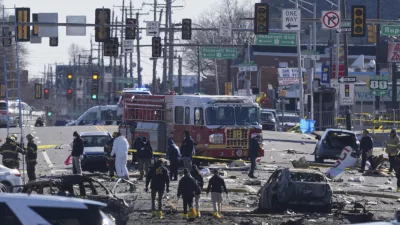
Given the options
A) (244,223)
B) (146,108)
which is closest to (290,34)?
(146,108)

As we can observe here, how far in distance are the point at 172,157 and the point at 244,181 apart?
8.76ft

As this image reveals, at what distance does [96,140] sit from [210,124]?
439cm

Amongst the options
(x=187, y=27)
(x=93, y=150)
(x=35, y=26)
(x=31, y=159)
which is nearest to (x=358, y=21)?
(x=93, y=150)

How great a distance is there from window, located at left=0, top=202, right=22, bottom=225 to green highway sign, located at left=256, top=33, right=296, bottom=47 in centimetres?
4815

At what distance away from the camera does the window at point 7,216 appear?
1057cm

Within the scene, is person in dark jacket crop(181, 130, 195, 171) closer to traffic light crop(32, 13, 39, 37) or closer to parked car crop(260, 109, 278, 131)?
traffic light crop(32, 13, 39, 37)

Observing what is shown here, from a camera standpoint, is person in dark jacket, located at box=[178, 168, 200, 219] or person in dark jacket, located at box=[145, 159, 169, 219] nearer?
person in dark jacket, located at box=[178, 168, 200, 219]

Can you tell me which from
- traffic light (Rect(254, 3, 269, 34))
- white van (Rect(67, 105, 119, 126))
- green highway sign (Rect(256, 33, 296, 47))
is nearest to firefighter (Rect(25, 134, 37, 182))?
traffic light (Rect(254, 3, 269, 34))

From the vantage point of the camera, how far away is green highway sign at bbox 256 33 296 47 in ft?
194

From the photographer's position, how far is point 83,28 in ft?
151

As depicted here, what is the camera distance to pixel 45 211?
10523 mm

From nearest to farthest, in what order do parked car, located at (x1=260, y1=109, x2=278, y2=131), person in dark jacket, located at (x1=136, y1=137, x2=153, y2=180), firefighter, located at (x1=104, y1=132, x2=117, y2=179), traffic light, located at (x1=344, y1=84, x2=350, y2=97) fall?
1. firefighter, located at (x1=104, y1=132, x2=117, y2=179)
2. person in dark jacket, located at (x1=136, y1=137, x2=153, y2=180)
3. traffic light, located at (x1=344, y1=84, x2=350, y2=97)
4. parked car, located at (x1=260, y1=109, x2=278, y2=131)

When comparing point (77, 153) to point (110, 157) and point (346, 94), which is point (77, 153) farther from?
point (346, 94)

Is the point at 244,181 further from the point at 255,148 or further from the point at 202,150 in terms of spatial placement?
the point at 202,150
